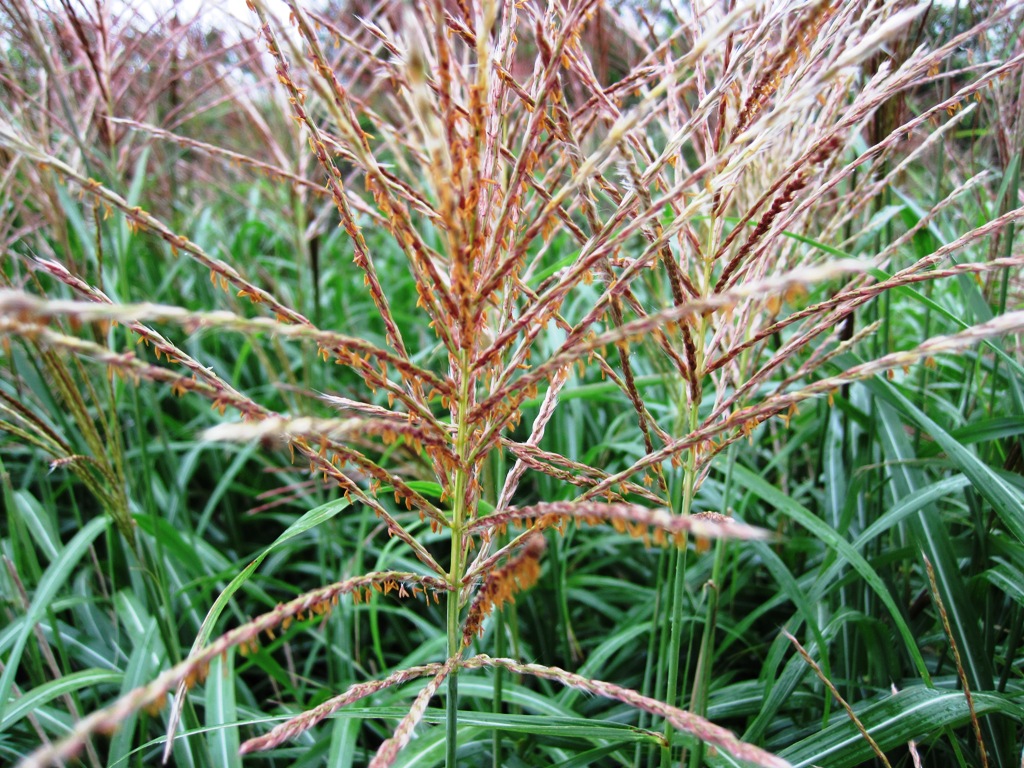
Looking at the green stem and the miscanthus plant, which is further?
the green stem

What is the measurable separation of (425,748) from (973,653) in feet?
3.43

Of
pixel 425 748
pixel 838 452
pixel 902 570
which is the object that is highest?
pixel 425 748

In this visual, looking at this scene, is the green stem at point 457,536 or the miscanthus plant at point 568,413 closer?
the miscanthus plant at point 568,413

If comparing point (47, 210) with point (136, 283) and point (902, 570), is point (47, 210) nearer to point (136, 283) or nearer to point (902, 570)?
point (136, 283)

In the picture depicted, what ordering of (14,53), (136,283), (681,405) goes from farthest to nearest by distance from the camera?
(136,283), (14,53), (681,405)

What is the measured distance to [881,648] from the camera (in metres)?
1.42

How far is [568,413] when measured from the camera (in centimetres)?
234

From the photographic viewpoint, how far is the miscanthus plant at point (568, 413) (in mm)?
681

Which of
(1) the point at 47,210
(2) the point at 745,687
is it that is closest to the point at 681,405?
(2) the point at 745,687

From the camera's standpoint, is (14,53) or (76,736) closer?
(76,736)

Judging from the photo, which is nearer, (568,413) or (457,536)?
(457,536)

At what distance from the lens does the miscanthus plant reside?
68cm

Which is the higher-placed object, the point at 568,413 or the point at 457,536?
the point at 457,536

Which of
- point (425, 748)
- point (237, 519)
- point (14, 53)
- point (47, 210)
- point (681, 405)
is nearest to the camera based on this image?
point (425, 748)
